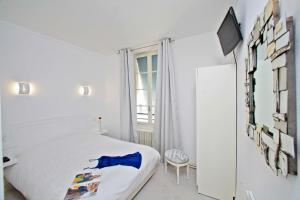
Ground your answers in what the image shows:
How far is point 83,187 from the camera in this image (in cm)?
125

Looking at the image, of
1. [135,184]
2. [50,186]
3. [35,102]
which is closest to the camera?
[50,186]

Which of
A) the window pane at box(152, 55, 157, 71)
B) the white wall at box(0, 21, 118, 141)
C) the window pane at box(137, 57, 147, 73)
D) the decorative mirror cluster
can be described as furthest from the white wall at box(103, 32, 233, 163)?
the white wall at box(0, 21, 118, 141)

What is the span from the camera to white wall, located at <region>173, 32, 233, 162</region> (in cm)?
242

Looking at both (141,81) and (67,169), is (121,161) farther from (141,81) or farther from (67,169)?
(141,81)

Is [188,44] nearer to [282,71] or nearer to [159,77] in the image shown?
[159,77]

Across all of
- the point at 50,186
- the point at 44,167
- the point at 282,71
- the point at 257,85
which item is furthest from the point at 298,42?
the point at 44,167

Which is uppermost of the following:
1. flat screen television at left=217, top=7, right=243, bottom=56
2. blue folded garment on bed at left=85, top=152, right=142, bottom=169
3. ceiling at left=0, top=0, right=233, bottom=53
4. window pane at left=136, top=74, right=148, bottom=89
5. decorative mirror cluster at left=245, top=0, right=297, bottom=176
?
ceiling at left=0, top=0, right=233, bottom=53

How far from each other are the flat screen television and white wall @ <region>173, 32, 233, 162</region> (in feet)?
2.88

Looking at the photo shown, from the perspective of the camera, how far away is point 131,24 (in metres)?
2.16

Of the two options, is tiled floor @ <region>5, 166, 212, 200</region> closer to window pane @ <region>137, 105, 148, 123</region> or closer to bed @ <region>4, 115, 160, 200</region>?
bed @ <region>4, 115, 160, 200</region>

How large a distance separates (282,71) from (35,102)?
3254mm

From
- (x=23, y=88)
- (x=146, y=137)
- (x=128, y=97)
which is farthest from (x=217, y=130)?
(x=23, y=88)

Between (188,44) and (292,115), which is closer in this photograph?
(292,115)

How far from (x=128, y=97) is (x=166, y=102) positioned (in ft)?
3.51
